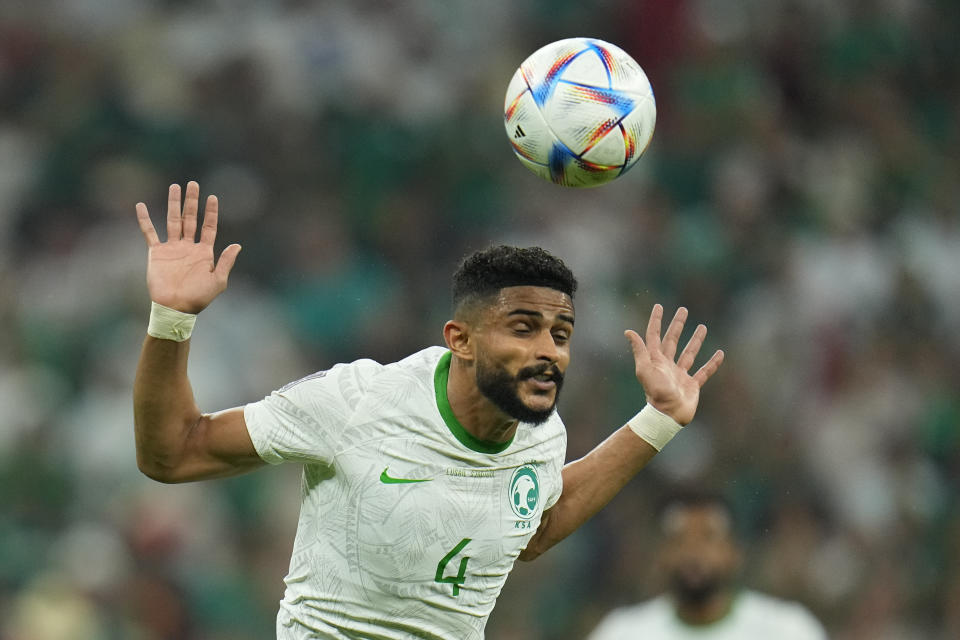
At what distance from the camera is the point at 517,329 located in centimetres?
413

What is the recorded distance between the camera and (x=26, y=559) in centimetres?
799

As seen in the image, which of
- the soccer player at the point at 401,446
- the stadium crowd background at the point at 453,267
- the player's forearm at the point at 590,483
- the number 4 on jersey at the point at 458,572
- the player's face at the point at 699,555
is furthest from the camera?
the stadium crowd background at the point at 453,267

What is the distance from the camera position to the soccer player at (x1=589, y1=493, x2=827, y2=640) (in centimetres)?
633

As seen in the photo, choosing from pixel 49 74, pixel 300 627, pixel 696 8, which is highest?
pixel 696 8

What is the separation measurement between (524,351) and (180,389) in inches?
39.4

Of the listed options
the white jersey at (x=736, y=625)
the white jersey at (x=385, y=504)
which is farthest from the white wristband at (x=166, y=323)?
the white jersey at (x=736, y=625)

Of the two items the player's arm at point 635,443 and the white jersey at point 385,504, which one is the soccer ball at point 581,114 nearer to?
the player's arm at point 635,443

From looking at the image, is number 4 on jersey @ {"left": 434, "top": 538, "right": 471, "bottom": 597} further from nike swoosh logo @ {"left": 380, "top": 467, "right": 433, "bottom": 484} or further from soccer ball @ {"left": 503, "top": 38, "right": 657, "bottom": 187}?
soccer ball @ {"left": 503, "top": 38, "right": 657, "bottom": 187}

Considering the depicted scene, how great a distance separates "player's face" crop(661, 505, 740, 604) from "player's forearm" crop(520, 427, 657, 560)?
174 cm

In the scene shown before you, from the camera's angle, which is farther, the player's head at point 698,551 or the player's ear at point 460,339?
the player's head at point 698,551

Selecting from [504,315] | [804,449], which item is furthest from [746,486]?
Answer: [504,315]

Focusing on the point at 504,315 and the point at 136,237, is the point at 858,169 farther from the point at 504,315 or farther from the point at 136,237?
the point at 504,315

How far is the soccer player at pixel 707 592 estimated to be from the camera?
6328 millimetres

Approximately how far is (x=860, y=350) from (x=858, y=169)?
1.81 m
